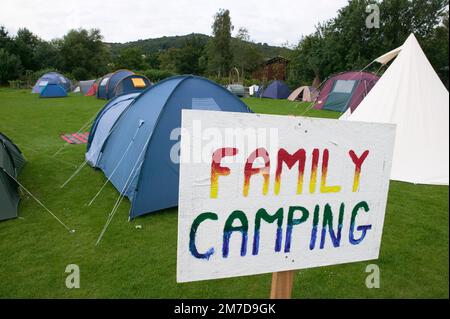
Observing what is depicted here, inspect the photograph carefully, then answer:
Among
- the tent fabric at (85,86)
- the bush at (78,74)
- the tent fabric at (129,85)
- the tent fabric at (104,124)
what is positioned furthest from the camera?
the bush at (78,74)

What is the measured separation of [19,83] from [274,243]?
32210 mm

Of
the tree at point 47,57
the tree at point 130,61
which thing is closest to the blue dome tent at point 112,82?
the tree at point 47,57

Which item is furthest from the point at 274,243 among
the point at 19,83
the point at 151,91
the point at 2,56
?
the point at 2,56

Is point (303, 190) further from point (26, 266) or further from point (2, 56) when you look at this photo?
point (2, 56)

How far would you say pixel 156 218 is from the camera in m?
3.86

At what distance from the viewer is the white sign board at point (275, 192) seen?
3.48ft

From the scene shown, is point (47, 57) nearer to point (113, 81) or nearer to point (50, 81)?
point (50, 81)

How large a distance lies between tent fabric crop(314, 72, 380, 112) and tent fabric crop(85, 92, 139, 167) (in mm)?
9128

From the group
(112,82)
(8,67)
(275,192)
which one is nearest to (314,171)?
(275,192)

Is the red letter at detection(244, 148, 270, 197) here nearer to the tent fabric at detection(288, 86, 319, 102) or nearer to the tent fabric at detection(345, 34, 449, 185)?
the tent fabric at detection(345, 34, 449, 185)

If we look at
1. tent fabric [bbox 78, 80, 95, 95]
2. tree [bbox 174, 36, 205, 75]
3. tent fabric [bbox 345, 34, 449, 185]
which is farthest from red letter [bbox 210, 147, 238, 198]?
tree [bbox 174, 36, 205, 75]

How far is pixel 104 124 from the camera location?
558 centimetres

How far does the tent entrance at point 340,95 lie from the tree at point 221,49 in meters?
24.0

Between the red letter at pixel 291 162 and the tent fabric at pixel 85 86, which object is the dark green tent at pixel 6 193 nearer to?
the red letter at pixel 291 162
